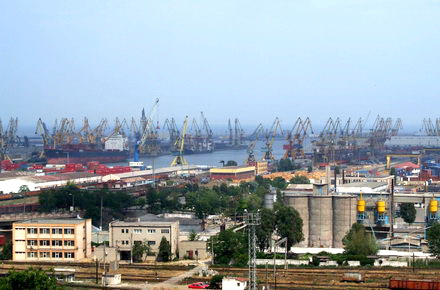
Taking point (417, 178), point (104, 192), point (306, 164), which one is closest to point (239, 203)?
point (104, 192)

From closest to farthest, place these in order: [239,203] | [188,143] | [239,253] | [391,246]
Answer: [239,253] < [391,246] < [239,203] < [188,143]

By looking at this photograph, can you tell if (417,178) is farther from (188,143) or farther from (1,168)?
(188,143)

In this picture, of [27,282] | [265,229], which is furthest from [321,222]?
[27,282]

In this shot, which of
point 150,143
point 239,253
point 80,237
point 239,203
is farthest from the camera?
point 150,143

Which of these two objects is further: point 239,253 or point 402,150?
point 402,150

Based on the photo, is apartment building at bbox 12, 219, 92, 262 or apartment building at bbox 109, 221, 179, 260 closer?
apartment building at bbox 12, 219, 92, 262

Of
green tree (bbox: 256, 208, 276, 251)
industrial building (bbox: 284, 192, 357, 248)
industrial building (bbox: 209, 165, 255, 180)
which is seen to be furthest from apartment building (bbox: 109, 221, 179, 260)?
industrial building (bbox: 209, 165, 255, 180)

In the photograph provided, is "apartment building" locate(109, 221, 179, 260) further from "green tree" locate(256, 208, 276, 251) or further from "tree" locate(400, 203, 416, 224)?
"tree" locate(400, 203, 416, 224)
